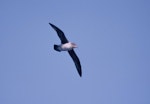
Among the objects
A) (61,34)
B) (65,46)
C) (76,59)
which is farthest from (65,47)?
(76,59)

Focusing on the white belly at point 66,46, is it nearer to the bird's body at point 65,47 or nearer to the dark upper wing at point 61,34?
the bird's body at point 65,47

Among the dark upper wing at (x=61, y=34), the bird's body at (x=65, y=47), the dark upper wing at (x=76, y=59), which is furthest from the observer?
the dark upper wing at (x=76, y=59)

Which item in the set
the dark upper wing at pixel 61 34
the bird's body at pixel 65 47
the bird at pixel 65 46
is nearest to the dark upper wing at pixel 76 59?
the bird at pixel 65 46

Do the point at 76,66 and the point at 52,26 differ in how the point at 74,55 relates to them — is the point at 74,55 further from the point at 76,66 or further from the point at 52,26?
the point at 52,26

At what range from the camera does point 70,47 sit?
2725cm

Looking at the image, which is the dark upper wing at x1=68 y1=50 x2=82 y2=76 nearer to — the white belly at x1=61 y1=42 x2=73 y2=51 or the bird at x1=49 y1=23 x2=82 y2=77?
the bird at x1=49 y1=23 x2=82 y2=77

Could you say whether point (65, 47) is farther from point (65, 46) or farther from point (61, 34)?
point (61, 34)

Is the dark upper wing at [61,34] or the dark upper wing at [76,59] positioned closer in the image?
the dark upper wing at [61,34]

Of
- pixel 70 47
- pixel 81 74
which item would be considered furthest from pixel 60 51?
pixel 81 74

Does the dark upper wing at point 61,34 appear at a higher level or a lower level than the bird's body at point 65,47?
higher

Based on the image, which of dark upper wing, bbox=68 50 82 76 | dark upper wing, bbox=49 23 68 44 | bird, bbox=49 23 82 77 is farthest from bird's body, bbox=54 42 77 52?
dark upper wing, bbox=68 50 82 76

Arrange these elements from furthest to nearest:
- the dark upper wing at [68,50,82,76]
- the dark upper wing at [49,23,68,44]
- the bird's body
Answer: the dark upper wing at [68,50,82,76]
the bird's body
the dark upper wing at [49,23,68,44]

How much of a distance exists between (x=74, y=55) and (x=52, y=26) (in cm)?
311

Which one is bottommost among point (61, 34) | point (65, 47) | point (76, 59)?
point (76, 59)
